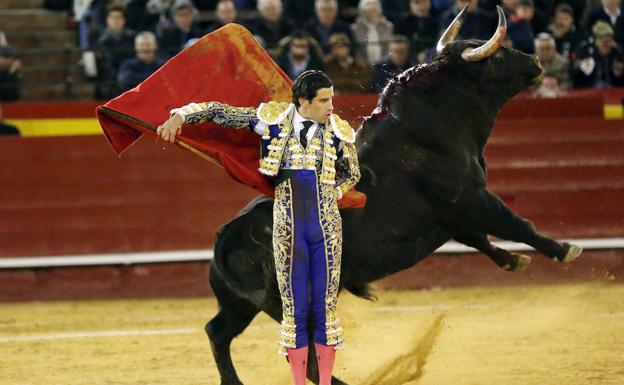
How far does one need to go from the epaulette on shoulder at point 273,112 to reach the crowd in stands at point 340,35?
4.55 m

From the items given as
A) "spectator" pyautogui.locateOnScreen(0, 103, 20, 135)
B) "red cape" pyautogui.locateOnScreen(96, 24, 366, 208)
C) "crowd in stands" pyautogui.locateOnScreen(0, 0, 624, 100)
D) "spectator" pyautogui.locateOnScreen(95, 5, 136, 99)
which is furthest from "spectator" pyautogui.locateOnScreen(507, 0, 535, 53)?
"red cape" pyautogui.locateOnScreen(96, 24, 366, 208)

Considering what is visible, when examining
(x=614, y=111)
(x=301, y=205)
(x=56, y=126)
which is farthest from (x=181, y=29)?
(x=301, y=205)

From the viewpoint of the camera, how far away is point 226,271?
550 cm

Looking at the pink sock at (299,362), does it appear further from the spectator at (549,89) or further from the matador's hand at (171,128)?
the spectator at (549,89)

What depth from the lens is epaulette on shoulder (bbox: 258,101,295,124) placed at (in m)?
4.93

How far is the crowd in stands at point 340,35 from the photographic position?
32.3 feet

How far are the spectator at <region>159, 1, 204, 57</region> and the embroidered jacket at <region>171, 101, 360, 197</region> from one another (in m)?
5.38

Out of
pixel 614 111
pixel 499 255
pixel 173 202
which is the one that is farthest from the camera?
pixel 614 111

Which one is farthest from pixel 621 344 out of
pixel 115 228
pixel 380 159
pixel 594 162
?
pixel 115 228

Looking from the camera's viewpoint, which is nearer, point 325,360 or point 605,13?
point 325,360

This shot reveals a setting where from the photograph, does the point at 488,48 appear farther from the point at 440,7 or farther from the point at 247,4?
the point at 247,4

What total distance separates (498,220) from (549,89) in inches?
182

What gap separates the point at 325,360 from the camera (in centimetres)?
497

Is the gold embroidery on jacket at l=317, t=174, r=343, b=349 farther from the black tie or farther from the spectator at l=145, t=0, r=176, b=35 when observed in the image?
the spectator at l=145, t=0, r=176, b=35
